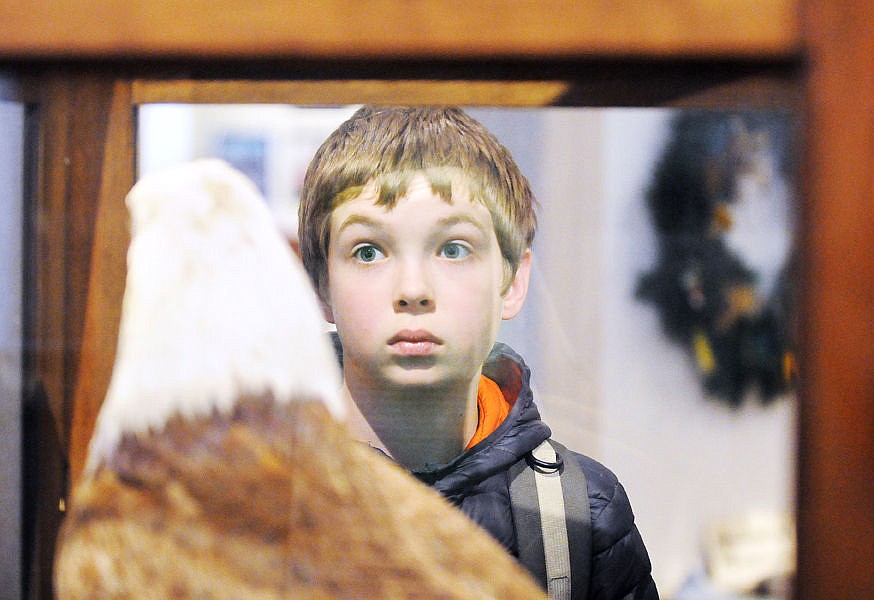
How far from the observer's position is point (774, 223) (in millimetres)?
920

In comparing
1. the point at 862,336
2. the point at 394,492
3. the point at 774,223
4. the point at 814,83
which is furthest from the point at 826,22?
the point at 394,492

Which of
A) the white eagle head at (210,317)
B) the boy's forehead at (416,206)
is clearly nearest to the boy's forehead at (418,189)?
the boy's forehead at (416,206)

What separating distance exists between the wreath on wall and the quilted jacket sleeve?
0.21 metres

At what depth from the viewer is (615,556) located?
0.96m

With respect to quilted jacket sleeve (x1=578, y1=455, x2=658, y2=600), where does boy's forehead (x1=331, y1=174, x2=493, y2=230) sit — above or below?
above

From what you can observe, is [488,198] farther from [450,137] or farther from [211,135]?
[211,135]

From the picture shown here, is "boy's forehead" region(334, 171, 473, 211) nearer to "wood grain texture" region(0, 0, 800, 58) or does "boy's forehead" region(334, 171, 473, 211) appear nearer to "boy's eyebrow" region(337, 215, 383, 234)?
"boy's eyebrow" region(337, 215, 383, 234)

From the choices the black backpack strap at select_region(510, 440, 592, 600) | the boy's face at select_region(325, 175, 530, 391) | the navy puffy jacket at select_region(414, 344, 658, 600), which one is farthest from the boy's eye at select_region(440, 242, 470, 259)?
the black backpack strap at select_region(510, 440, 592, 600)

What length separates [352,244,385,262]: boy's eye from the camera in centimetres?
94

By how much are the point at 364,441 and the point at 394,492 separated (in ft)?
0.21

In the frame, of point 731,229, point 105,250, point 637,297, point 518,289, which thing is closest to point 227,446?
point 105,250

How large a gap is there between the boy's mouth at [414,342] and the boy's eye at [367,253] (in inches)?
3.4

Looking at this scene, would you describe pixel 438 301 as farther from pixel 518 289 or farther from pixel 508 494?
pixel 508 494

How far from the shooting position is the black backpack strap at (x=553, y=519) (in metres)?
0.95
